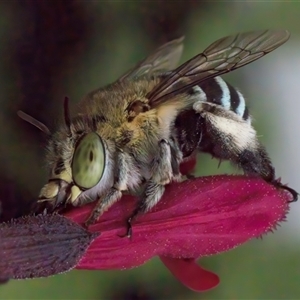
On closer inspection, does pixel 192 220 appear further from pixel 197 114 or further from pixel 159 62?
pixel 159 62

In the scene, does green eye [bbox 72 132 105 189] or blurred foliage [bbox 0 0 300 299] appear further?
blurred foliage [bbox 0 0 300 299]

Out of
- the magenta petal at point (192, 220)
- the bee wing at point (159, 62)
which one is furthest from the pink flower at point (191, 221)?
the bee wing at point (159, 62)

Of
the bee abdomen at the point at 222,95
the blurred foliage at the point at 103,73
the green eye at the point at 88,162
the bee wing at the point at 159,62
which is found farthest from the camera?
the blurred foliage at the point at 103,73

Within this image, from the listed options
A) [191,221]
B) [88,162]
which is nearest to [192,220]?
[191,221]

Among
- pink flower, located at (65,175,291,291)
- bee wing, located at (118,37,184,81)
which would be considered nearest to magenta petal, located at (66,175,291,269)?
pink flower, located at (65,175,291,291)

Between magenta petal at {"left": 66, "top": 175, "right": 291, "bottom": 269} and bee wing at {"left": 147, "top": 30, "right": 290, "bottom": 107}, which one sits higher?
bee wing at {"left": 147, "top": 30, "right": 290, "bottom": 107}

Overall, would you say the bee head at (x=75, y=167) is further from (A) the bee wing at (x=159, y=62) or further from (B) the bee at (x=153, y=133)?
(A) the bee wing at (x=159, y=62)

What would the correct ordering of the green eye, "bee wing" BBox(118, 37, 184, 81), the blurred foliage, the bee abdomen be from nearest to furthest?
the green eye
the bee abdomen
"bee wing" BBox(118, 37, 184, 81)
the blurred foliage

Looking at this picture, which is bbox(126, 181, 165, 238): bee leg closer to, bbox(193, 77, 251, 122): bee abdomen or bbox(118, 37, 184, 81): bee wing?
bbox(193, 77, 251, 122): bee abdomen

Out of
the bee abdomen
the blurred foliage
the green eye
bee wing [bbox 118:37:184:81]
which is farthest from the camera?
the blurred foliage

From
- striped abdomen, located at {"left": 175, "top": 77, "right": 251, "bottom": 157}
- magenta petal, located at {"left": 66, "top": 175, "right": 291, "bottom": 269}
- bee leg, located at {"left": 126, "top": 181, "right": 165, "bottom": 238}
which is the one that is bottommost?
magenta petal, located at {"left": 66, "top": 175, "right": 291, "bottom": 269}
